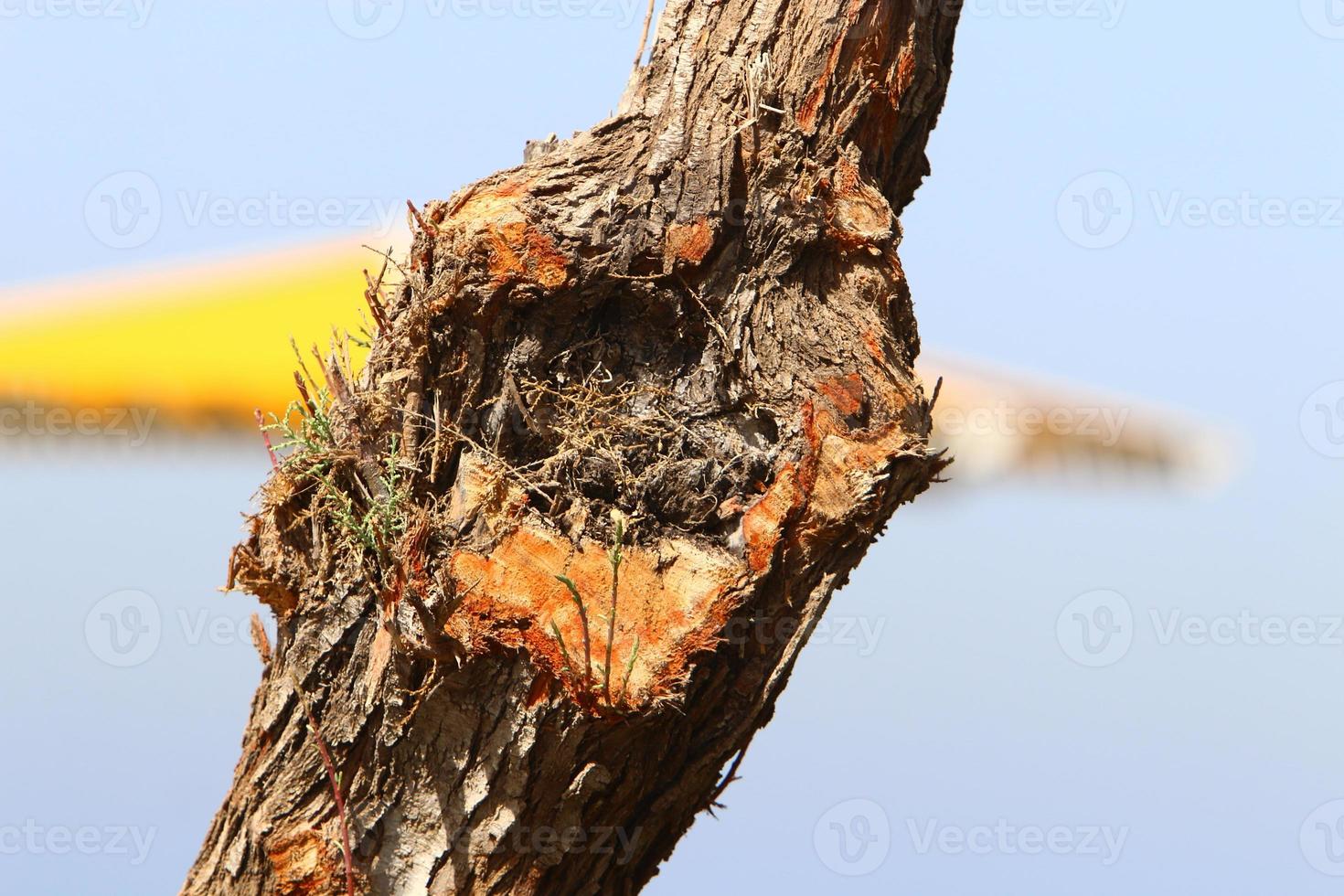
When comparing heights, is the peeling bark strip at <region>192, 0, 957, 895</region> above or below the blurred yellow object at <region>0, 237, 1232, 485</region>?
below

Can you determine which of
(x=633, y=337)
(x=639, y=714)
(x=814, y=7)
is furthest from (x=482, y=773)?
(x=814, y=7)

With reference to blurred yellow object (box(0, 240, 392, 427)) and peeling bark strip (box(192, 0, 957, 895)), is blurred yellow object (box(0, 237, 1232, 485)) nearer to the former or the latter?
blurred yellow object (box(0, 240, 392, 427))

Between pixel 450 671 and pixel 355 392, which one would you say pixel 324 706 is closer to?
pixel 450 671

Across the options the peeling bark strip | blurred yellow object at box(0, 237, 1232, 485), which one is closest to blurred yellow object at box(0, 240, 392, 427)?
blurred yellow object at box(0, 237, 1232, 485)

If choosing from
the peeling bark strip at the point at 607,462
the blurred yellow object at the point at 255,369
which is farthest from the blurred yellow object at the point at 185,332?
the peeling bark strip at the point at 607,462

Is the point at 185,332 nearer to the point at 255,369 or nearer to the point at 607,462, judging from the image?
the point at 255,369

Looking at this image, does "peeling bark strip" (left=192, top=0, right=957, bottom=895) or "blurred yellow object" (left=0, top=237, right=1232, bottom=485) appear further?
"blurred yellow object" (left=0, top=237, right=1232, bottom=485)

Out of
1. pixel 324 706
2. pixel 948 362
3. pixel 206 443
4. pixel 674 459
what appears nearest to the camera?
pixel 674 459

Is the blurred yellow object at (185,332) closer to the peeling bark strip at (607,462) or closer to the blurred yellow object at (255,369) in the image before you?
the blurred yellow object at (255,369)

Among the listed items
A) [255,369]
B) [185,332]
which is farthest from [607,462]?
[185,332]
